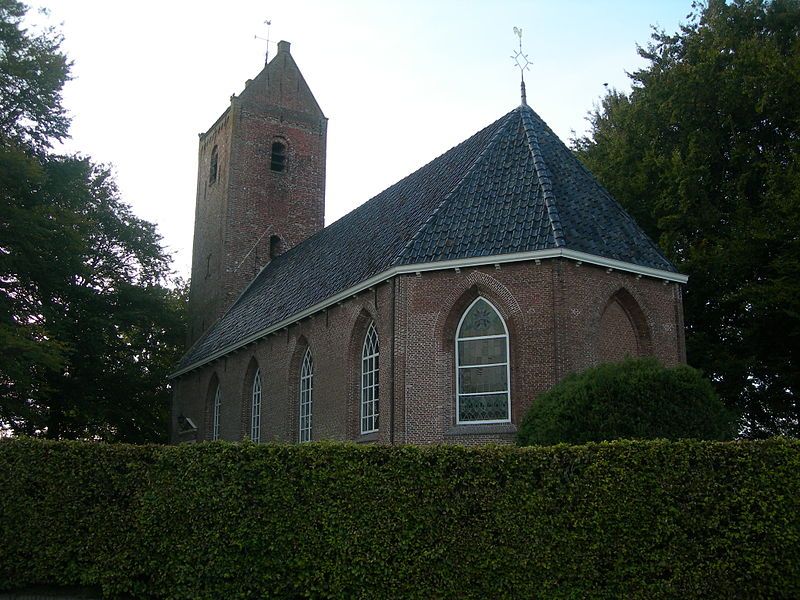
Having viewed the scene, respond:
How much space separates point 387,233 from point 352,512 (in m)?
12.3

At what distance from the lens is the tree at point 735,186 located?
21.5 m

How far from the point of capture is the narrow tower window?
115ft

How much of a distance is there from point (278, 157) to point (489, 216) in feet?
61.0

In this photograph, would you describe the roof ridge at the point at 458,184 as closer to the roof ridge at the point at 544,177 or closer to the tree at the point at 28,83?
the roof ridge at the point at 544,177

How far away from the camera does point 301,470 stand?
11.4 m

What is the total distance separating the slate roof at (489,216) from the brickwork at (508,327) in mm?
579

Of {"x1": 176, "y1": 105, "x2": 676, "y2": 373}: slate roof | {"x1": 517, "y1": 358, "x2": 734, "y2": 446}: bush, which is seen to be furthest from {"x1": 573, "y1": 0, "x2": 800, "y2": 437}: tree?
{"x1": 517, "y1": 358, "x2": 734, "y2": 446}: bush

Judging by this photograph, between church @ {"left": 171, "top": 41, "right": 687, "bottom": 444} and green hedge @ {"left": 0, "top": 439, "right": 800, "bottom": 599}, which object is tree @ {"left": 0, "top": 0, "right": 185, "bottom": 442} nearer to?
church @ {"left": 171, "top": 41, "right": 687, "bottom": 444}

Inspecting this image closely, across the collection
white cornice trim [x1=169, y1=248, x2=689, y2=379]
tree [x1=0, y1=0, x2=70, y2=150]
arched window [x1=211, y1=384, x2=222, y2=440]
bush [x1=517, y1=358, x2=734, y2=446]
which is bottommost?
bush [x1=517, y1=358, x2=734, y2=446]

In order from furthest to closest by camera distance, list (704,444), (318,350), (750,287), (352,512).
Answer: (318,350) < (750,287) < (352,512) < (704,444)

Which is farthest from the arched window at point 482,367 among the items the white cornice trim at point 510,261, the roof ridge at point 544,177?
the roof ridge at point 544,177

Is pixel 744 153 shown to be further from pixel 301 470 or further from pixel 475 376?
pixel 301 470

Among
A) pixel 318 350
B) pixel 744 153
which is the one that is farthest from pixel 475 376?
pixel 744 153

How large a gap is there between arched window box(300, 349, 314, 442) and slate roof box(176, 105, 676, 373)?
5.14ft
